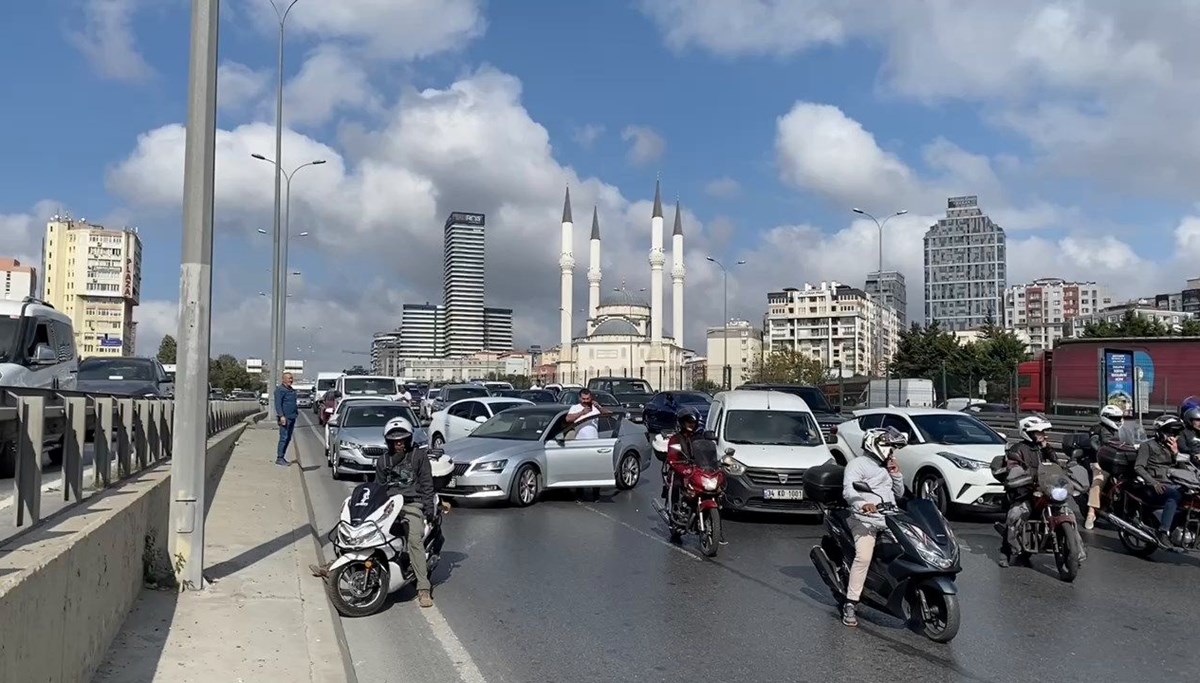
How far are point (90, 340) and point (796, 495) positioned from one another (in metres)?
106

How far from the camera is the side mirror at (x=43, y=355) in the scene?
1622 centimetres

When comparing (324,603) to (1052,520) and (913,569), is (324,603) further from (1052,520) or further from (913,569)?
(1052,520)

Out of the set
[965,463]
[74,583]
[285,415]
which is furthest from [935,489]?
[285,415]

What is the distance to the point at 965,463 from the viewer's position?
13672 millimetres

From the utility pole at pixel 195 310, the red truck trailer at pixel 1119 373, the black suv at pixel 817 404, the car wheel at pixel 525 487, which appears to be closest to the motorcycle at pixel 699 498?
the car wheel at pixel 525 487

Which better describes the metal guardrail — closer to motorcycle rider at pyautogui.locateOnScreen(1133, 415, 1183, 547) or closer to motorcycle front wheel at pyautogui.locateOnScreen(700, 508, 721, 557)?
motorcycle front wheel at pyautogui.locateOnScreen(700, 508, 721, 557)

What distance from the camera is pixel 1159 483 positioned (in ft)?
34.3

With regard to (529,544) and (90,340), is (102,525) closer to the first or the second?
(529,544)

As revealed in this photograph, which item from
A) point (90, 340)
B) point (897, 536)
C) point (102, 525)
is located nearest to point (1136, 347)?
point (897, 536)

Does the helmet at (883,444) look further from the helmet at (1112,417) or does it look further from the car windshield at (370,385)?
the car windshield at (370,385)

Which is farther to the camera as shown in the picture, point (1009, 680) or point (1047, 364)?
point (1047, 364)

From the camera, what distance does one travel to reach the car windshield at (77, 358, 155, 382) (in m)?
21.7

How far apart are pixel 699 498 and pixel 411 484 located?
3716mm

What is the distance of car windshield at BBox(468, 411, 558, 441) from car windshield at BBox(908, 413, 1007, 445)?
5.78 metres
